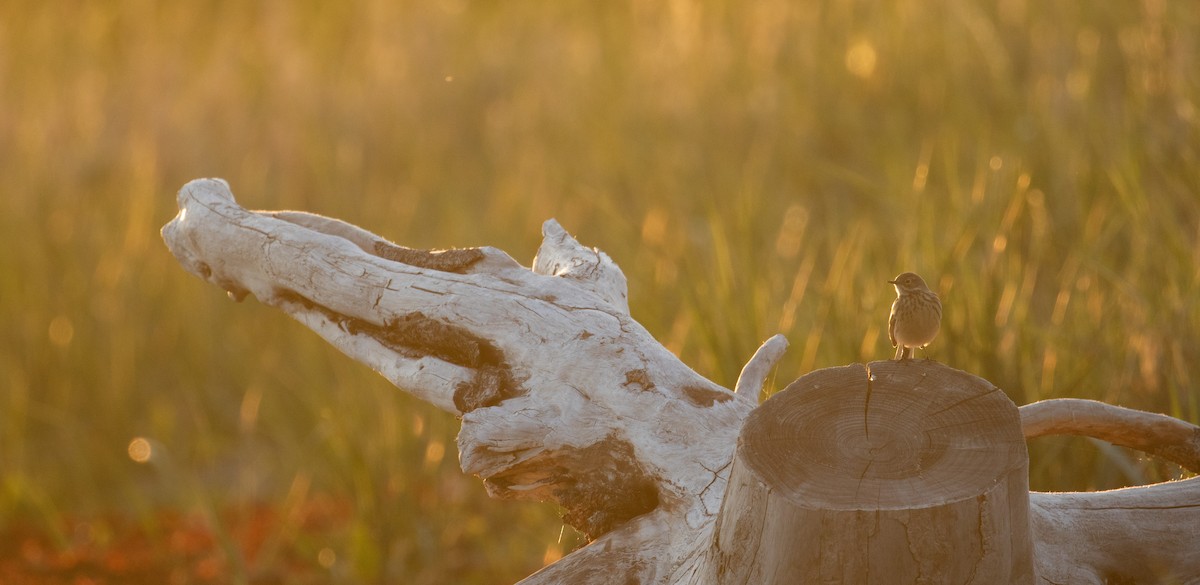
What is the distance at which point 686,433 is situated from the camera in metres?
2.18

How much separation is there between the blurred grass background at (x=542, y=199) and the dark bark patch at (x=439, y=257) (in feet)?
2.59

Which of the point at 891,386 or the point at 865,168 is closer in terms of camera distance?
the point at 891,386

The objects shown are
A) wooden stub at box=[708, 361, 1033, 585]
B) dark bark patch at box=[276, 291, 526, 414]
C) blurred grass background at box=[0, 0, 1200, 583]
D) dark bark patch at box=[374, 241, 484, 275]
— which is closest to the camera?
wooden stub at box=[708, 361, 1033, 585]

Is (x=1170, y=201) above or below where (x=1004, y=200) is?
above

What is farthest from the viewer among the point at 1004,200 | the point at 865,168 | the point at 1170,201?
the point at 865,168

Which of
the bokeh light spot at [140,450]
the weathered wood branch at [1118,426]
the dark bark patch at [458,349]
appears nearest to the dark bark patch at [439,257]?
the dark bark patch at [458,349]

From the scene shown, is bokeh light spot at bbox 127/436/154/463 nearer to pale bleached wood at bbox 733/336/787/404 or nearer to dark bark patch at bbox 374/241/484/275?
dark bark patch at bbox 374/241/484/275

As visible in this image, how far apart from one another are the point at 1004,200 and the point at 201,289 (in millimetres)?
3723

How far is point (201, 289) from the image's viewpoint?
5.69 m

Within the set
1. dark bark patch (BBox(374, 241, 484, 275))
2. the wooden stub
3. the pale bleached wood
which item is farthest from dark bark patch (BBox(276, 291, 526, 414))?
the wooden stub

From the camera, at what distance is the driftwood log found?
172 cm

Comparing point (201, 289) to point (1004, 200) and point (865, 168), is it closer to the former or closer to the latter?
point (865, 168)

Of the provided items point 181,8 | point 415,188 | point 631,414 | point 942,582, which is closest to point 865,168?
point 415,188

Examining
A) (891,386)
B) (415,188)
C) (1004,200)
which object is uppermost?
(415,188)
